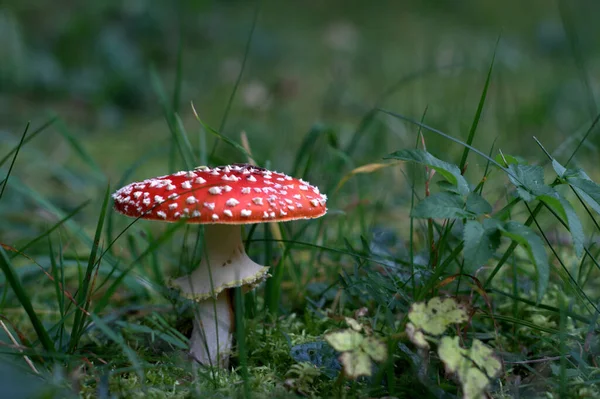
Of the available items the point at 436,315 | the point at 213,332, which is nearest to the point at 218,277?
the point at 213,332

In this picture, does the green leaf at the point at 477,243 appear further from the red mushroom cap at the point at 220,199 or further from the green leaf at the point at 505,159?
the red mushroom cap at the point at 220,199

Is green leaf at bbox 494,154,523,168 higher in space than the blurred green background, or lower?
higher

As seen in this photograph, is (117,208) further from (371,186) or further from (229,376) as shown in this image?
(371,186)

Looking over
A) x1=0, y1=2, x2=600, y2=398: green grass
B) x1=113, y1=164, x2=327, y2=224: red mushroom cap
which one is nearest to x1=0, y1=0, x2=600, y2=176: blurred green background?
x1=0, y1=2, x2=600, y2=398: green grass

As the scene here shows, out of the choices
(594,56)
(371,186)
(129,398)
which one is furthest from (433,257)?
(594,56)

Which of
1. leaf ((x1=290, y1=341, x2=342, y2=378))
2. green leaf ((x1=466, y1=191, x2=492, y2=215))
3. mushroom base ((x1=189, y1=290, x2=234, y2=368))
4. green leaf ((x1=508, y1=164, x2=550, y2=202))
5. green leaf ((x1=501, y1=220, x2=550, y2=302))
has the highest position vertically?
green leaf ((x1=508, y1=164, x2=550, y2=202))

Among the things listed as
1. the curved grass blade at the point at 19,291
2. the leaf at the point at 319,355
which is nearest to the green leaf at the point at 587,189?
the leaf at the point at 319,355

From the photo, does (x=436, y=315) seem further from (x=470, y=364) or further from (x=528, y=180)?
(x=528, y=180)

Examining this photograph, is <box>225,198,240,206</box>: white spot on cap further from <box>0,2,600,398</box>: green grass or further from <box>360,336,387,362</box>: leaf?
<box>360,336,387,362</box>: leaf
